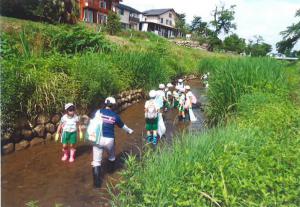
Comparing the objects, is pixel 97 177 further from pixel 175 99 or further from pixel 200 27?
pixel 200 27

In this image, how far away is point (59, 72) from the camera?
32.9 ft

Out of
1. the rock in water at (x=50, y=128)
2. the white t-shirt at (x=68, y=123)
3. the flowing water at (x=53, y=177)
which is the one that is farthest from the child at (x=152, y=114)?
the rock in water at (x=50, y=128)

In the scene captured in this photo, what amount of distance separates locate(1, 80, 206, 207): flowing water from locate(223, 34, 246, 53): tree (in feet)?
188

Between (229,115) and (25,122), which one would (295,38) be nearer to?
(229,115)

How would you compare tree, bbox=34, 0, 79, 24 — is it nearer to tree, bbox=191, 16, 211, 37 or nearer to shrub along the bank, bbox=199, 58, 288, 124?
shrub along the bank, bbox=199, 58, 288, 124

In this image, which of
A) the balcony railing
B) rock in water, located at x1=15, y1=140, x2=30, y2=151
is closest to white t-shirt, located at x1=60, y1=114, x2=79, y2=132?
rock in water, located at x1=15, y1=140, x2=30, y2=151

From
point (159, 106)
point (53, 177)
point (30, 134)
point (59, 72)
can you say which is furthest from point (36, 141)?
point (159, 106)

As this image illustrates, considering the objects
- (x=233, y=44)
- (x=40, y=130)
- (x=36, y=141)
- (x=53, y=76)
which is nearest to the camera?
(x=36, y=141)

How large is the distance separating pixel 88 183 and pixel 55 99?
11.0 feet

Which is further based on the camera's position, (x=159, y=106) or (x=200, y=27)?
(x=200, y=27)

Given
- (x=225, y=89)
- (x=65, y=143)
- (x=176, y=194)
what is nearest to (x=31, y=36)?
(x=65, y=143)

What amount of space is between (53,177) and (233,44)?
6077 centimetres

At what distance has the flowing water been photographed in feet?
19.3

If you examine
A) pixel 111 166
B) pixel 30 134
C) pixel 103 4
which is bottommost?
pixel 111 166
